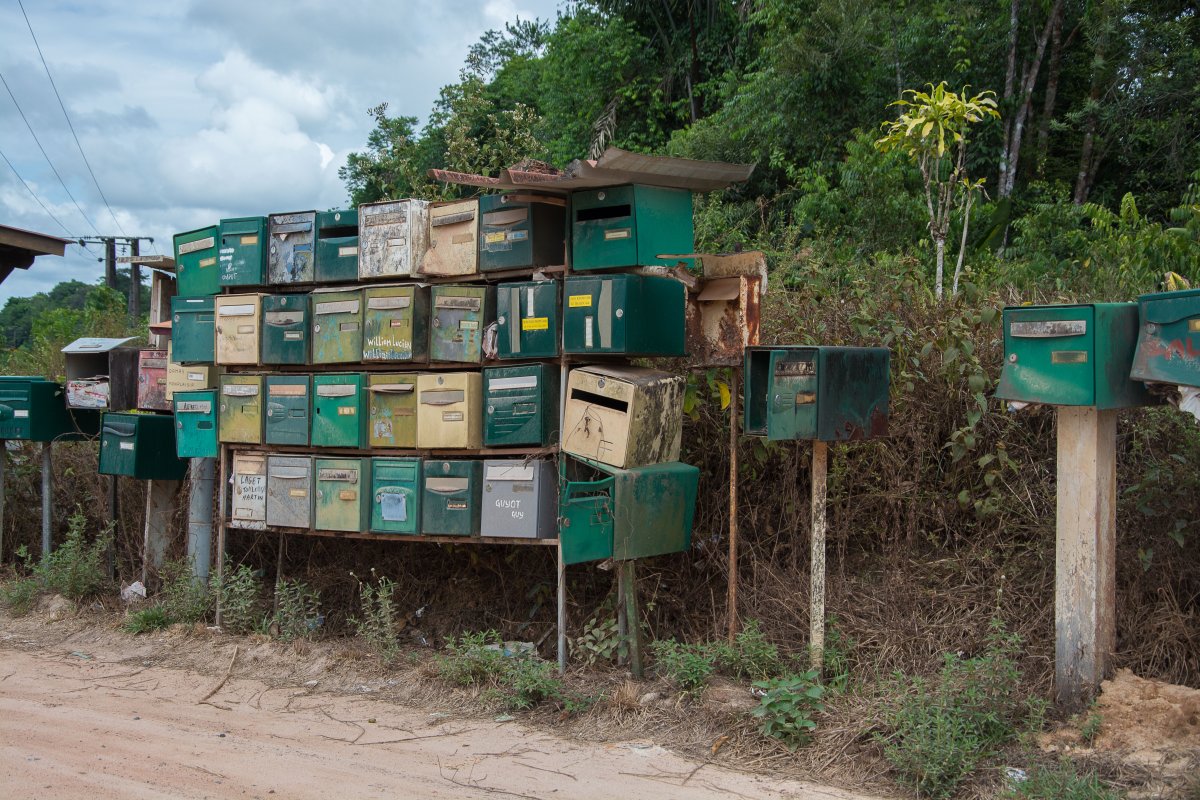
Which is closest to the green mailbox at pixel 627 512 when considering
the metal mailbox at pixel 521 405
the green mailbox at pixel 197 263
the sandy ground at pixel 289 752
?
the metal mailbox at pixel 521 405

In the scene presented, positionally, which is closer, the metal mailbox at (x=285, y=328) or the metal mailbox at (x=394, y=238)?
the metal mailbox at (x=394, y=238)

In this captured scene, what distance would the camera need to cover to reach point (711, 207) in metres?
10.5

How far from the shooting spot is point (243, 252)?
21.8 feet

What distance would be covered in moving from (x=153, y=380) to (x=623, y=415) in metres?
4.20

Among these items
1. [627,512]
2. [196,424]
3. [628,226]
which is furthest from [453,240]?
[196,424]

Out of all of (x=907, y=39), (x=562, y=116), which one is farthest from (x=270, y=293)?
(x=562, y=116)

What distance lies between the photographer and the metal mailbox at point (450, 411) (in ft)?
18.8

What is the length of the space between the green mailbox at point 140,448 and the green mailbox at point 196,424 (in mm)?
461

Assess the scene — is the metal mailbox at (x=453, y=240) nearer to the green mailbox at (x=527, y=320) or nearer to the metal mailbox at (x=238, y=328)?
the green mailbox at (x=527, y=320)

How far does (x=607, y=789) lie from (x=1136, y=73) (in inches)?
399

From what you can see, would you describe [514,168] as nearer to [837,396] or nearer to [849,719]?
[837,396]

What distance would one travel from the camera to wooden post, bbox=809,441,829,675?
4.82 meters

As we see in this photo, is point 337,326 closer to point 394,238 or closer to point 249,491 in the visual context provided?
point 394,238

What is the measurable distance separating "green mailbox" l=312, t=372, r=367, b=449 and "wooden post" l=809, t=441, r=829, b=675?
2864mm
